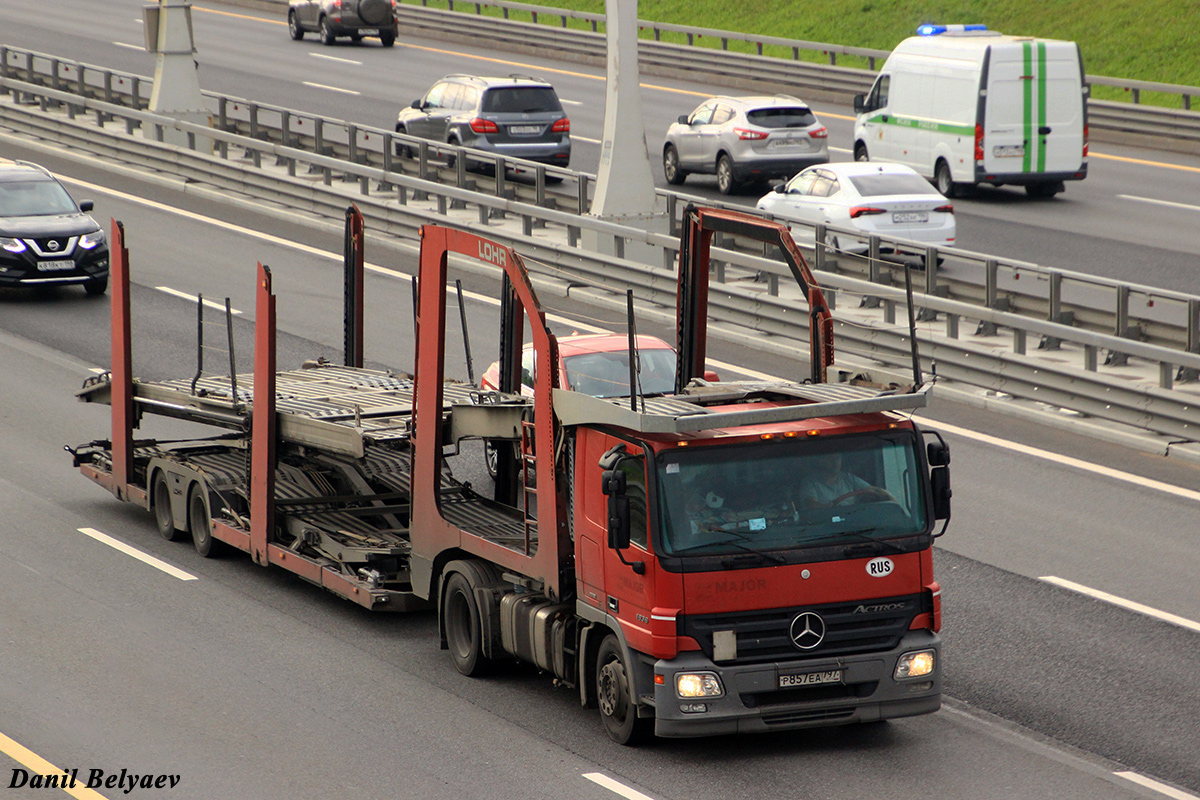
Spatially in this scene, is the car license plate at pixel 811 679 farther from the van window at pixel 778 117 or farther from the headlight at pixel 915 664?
the van window at pixel 778 117

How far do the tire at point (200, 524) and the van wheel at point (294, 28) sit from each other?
38.9m

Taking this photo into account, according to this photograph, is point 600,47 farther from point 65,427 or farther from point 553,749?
point 553,749

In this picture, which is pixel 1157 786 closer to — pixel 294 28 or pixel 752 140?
pixel 752 140

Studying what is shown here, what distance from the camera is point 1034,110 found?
30.3m

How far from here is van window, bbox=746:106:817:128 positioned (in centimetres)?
3073

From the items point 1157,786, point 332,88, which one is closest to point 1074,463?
point 1157,786

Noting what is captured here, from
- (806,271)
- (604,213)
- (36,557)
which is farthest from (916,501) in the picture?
(604,213)

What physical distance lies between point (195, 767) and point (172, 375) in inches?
409

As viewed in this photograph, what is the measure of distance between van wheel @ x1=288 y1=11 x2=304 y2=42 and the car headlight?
28536 millimetres

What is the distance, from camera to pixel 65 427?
56.7ft

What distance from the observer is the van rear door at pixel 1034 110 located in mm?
30078

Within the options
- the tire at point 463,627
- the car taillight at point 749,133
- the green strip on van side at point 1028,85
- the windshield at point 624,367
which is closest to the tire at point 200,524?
the tire at point 463,627

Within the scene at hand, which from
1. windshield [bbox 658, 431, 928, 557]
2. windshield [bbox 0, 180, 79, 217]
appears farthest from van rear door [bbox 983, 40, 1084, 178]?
windshield [bbox 658, 431, 928, 557]

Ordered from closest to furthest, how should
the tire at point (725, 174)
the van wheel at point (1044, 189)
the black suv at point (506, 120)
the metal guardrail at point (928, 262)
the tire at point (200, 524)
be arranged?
1. the tire at point (200, 524)
2. the metal guardrail at point (928, 262)
3. the tire at point (725, 174)
4. the van wheel at point (1044, 189)
5. the black suv at point (506, 120)
